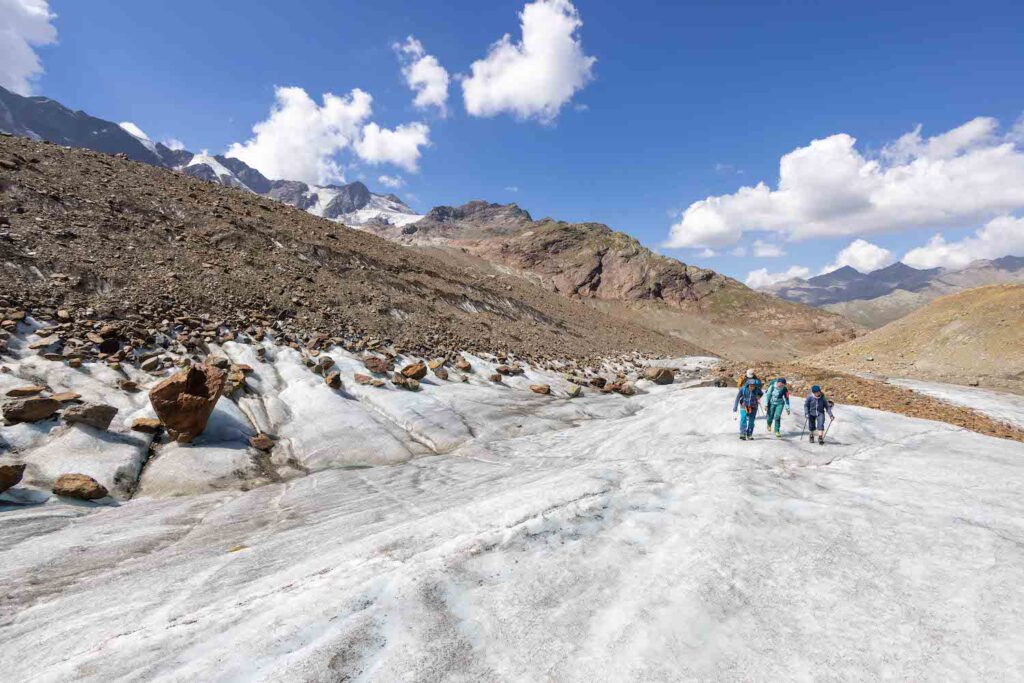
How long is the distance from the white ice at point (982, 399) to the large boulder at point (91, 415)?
1390 inches

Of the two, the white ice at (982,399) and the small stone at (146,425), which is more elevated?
the white ice at (982,399)

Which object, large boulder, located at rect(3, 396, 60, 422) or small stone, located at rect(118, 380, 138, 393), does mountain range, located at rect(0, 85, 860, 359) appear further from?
large boulder, located at rect(3, 396, 60, 422)

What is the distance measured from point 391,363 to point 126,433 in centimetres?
1037

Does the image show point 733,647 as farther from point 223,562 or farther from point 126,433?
point 126,433

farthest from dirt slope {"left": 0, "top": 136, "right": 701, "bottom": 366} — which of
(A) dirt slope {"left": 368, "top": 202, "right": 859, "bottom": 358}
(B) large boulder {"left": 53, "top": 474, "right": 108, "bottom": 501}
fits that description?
(A) dirt slope {"left": 368, "top": 202, "right": 859, "bottom": 358}

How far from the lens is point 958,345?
118 ft

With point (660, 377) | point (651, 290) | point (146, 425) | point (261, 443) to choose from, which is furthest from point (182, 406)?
point (651, 290)

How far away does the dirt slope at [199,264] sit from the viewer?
17750mm

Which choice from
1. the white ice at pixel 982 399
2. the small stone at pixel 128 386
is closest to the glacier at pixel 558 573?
the small stone at pixel 128 386

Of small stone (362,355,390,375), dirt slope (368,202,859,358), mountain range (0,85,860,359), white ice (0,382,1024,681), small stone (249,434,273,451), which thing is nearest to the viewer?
white ice (0,382,1024,681)

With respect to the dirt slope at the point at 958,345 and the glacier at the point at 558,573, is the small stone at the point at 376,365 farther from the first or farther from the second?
the dirt slope at the point at 958,345

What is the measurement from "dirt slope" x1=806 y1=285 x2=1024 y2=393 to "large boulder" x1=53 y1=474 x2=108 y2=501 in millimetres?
46900

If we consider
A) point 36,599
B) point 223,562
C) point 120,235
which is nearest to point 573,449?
point 223,562

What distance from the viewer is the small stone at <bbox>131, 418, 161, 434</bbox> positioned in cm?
1290
